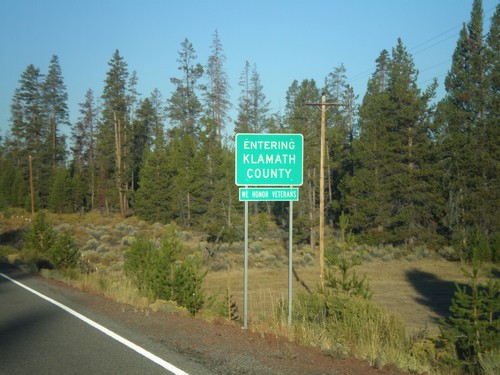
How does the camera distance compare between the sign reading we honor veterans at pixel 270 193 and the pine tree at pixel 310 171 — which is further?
the pine tree at pixel 310 171

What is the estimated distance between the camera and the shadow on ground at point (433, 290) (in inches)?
969

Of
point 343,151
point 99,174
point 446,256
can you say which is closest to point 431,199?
point 446,256

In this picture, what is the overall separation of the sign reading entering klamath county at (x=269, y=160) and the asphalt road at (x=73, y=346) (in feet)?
11.8

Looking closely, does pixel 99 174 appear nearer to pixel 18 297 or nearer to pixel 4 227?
pixel 4 227

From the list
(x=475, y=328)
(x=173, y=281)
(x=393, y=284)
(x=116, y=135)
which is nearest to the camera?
(x=475, y=328)

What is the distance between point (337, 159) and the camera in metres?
51.6

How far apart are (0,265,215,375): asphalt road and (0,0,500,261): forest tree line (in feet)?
53.3

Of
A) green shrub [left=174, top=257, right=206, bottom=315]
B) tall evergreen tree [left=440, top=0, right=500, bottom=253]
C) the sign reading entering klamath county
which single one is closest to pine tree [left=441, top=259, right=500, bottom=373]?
the sign reading entering klamath county

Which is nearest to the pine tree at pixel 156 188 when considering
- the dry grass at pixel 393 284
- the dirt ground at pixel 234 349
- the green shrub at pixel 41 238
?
the dry grass at pixel 393 284

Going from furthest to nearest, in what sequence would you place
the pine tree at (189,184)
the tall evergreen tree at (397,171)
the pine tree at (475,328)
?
the pine tree at (189,184), the tall evergreen tree at (397,171), the pine tree at (475,328)

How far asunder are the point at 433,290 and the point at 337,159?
23.9 m

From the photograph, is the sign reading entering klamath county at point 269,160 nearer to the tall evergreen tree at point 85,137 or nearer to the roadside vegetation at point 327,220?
the roadside vegetation at point 327,220

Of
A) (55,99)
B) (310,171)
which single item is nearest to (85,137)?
(55,99)

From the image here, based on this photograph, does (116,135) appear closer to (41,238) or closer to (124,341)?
(41,238)
